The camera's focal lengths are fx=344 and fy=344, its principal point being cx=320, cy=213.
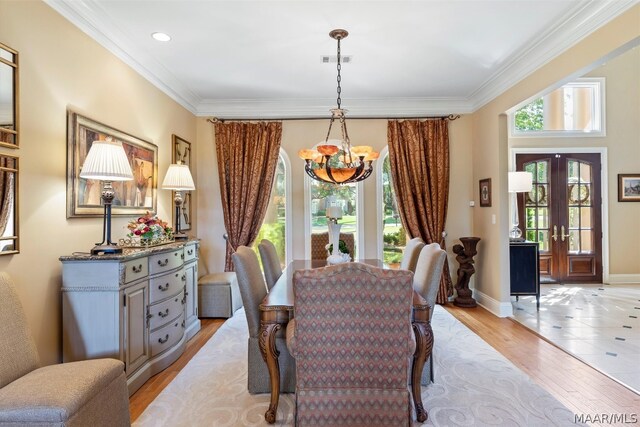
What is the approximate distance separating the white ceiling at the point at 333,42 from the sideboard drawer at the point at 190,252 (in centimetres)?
185

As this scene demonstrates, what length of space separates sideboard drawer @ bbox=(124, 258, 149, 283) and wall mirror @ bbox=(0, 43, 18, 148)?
0.97m

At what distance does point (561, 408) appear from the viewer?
7.40 feet

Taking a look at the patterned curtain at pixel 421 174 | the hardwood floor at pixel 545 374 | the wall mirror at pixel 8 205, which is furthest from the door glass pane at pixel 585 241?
the wall mirror at pixel 8 205

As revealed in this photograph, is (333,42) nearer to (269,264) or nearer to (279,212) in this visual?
(269,264)

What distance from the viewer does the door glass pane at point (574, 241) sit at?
596cm

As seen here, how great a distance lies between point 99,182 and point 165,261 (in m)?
0.83

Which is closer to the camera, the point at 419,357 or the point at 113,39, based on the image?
the point at 419,357

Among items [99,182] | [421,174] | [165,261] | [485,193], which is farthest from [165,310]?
[485,193]

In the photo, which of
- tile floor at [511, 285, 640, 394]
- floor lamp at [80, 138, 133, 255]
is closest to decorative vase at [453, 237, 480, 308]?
tile floor at [511, 285, 640, 394]

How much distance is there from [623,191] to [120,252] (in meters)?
7.52

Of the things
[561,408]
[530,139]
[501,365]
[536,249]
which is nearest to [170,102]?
[501,365]

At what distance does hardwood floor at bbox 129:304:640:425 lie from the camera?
90.9 inches

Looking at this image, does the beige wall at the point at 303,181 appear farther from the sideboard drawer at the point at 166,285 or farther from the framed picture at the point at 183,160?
the sideboard drawer at the point at 166,285

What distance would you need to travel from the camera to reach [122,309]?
7.69ft
